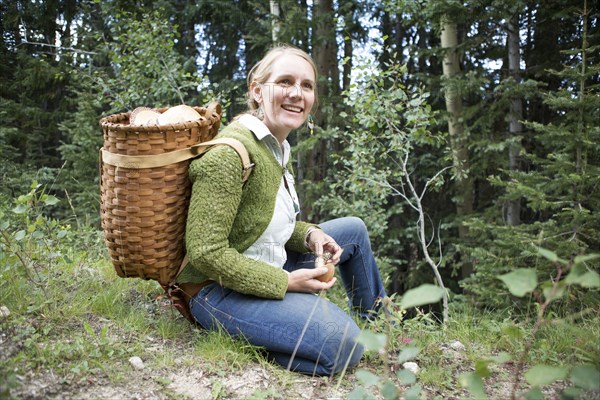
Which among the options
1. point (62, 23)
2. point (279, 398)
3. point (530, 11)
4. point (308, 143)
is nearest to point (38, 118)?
point (62, 23)

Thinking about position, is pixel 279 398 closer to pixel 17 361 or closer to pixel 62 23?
pixel 17 361

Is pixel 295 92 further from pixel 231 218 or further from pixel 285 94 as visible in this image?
pixel 231 218

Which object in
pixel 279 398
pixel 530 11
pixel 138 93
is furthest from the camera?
pixel 138 93

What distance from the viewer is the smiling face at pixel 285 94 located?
2314 mm

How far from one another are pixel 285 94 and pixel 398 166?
8.10 feet

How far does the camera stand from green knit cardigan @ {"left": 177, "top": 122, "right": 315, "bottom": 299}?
194cm

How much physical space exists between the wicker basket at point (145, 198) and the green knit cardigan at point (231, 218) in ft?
0.30

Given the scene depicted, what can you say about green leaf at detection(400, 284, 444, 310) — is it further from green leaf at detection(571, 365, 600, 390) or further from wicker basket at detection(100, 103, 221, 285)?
wicker basket at detection(100, 103, 221, 285)

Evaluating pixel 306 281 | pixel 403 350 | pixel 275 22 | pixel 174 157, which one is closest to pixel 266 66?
pixel 174 157

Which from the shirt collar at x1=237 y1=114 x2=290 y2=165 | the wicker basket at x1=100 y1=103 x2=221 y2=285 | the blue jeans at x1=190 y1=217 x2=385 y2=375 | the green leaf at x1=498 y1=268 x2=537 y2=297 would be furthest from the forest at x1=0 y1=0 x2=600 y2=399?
the shirt collar at x1=237 y1=114 x2=290 y2=165

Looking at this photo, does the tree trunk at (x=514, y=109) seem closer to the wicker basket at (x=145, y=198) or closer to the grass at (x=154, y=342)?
the grass at (x=154, y=342)

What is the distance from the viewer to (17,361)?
5.42 feet

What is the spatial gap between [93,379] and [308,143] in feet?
16.5

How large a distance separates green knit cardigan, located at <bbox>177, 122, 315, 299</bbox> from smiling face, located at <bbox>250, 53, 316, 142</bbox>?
0.20 metres
